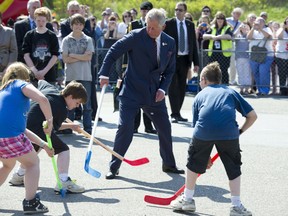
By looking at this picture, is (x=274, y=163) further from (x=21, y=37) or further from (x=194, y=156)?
(x=21, y=37)

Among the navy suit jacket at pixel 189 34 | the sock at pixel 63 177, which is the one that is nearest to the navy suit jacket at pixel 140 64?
the sock at pixel 63 177

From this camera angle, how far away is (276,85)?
15.6 meters

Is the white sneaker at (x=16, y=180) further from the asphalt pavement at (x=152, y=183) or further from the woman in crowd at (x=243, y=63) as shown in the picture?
the woman in crowd at (x=243, y=63)

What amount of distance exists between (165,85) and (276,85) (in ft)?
25.4

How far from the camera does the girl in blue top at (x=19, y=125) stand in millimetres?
6270

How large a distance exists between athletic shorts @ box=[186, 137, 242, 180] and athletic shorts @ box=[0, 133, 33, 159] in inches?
56.2

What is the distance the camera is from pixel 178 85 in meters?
12.4

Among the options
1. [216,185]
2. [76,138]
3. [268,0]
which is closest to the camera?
[216,185]

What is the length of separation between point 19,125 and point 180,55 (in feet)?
20.8

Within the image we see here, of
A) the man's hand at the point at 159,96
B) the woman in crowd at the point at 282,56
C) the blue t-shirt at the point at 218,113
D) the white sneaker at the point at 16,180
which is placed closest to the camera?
the blue t-shirt at the point at 218,113

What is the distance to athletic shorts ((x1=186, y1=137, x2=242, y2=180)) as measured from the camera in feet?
21.2

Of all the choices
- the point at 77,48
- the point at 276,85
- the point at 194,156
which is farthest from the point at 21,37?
the point at 276,85

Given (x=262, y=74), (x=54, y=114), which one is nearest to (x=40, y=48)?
(x=54, y=114)

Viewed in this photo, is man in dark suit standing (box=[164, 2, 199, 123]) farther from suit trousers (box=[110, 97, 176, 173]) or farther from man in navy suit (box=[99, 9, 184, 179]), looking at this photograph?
man in navy suit (box=[99, 9, 184, 179])
